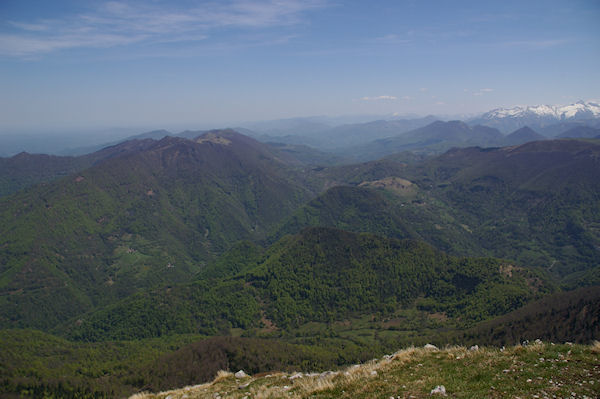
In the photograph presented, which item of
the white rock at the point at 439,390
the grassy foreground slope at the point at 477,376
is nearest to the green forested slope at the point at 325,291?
the grassy foreground slope at the point at 477,376

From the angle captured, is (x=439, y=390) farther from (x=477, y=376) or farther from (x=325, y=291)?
(x=325, y=291)

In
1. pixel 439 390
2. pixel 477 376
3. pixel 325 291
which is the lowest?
pixel 325 291

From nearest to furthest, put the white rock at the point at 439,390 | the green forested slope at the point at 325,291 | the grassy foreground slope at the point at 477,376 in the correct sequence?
the grassy foreground slope at the point at 477,376 → the white rock at the point at 439,390 → the green forested slope at the point at 325,291

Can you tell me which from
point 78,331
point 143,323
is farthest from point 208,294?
point 78,331

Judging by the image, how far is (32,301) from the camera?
189375mm

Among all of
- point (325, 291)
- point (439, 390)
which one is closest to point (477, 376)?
point (439, 390)

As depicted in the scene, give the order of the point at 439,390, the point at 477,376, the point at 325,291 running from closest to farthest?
1. the point at 439,390
2. the point at 477,376
3. the point at 325,291

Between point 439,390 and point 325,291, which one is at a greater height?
point 439,390

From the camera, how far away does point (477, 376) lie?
17047 mm

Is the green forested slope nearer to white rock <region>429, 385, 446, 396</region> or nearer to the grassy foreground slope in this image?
the grassy foreground slope

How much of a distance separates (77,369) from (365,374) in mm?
112878

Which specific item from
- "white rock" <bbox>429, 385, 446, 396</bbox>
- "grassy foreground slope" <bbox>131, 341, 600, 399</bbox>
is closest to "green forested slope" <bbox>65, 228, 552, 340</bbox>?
"grassy foreground slope" <bbox>131, 341, 600, 399</bbox>

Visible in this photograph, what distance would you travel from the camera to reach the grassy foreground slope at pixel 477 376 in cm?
1515

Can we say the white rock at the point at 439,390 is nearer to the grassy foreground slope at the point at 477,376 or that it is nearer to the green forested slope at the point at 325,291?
the grassy foreground slope at the point at 477,376
